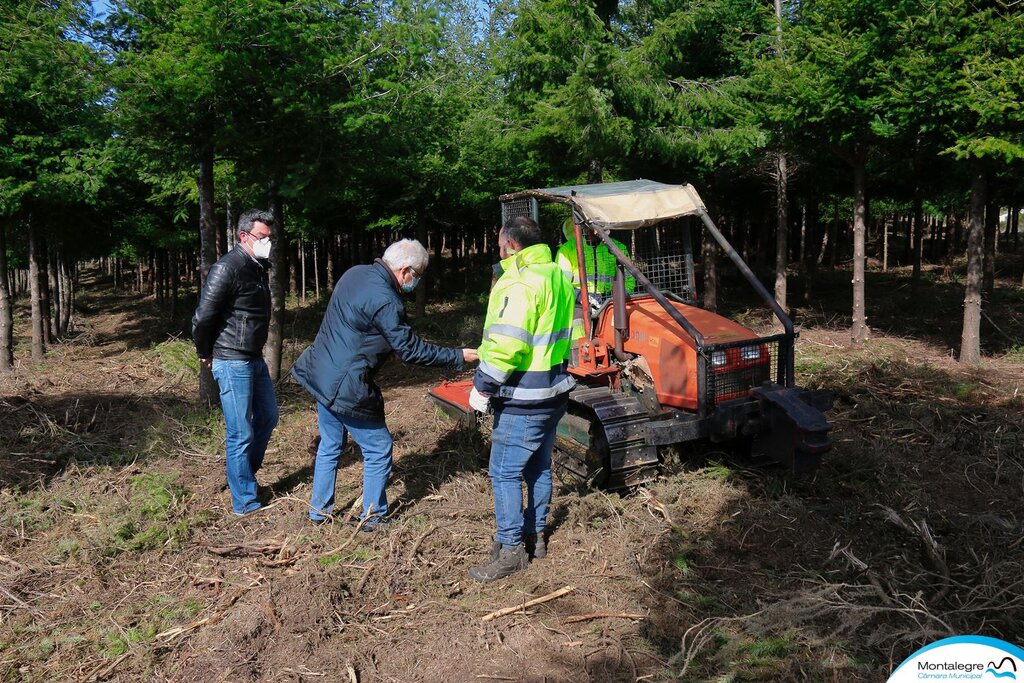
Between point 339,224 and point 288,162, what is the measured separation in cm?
1425

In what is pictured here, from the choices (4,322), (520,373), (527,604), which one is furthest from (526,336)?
(4,322)

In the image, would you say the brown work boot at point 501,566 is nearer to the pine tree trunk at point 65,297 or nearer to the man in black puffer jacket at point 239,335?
the man in black puffer jacket at point 239,335

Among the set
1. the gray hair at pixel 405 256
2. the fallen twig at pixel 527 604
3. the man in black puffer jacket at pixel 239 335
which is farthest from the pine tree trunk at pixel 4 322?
the fallen twig at pixel 527 604

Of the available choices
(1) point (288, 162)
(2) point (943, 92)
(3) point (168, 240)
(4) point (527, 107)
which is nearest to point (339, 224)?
→ (3) point (168, 240)

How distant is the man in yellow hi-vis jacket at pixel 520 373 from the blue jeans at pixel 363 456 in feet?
2.82

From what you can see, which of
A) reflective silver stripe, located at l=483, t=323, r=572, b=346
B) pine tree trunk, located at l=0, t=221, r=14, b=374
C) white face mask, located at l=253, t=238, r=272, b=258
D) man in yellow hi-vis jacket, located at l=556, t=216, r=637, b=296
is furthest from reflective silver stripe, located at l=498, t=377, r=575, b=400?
pine tree trunk, located at l=0, t=221, r=14, b=374

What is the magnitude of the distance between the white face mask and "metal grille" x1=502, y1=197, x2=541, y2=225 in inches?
87.1

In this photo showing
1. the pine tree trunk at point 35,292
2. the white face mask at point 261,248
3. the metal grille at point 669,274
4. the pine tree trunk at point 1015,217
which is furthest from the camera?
the pine tree trunk at point 1015,217

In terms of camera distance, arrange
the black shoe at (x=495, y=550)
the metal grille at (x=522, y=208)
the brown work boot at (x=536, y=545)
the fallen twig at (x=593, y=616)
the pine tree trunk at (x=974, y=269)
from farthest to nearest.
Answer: the pine tree trunk at (x=974, y=269)
the metal grille at (x=522, y=208)
the brown work boot at (x=536, y=545)
the black shoe at (x=495, y=550)
the fallen twig at (x=593, y=616)

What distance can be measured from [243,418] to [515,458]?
2147 mm

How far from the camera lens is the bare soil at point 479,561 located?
144 inches

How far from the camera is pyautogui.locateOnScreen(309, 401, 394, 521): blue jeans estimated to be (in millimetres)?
4859

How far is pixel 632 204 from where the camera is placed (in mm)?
5930

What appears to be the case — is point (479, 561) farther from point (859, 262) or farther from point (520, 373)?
point (859, 262)
